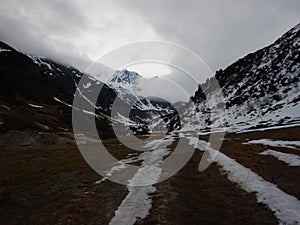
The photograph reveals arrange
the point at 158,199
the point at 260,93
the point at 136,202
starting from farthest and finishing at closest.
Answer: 1. the point at 260,93
2. the point at 158,199
3. the point at 136,202

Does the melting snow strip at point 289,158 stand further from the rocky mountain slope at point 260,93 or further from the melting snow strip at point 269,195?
the rocky mountain slope at point 260,93

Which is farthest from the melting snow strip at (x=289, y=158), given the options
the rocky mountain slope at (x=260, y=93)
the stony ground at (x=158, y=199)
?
the rocky mountain slope at (x=260, y=93)

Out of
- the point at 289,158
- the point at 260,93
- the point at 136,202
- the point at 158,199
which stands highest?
the point at 260,93

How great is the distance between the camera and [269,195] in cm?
1473

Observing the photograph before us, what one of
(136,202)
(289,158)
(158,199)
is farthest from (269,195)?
(289,158)

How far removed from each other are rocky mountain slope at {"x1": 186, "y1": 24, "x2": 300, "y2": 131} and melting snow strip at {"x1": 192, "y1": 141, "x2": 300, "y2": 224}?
62081 mm

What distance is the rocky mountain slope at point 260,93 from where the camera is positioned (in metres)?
94.1

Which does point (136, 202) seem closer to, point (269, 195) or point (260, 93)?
point (269, 195)

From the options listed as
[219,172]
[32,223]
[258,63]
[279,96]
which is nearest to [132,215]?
[32,223]

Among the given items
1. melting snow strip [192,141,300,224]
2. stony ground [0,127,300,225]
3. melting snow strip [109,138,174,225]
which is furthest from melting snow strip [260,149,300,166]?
melting snow strip [109,138,174,225]

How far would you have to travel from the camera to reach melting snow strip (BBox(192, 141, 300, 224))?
11727mm

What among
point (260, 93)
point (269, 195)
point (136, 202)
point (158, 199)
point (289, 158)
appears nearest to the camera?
point (269, 195)

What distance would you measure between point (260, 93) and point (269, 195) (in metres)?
116

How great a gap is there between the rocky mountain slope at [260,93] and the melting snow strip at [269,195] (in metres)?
62.1
